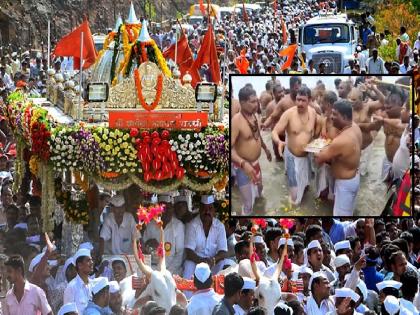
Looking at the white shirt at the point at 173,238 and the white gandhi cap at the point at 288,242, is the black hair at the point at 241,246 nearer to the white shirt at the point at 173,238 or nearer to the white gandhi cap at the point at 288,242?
the white gandhi cap at the point at 288,242

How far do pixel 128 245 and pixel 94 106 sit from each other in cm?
189

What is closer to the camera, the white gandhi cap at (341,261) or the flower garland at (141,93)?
the white gandhi cap at (341,261)

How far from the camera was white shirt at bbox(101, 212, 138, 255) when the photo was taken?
1900 centimetres

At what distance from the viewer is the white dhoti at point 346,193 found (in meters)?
16.9

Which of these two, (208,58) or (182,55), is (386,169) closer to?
(208,58)

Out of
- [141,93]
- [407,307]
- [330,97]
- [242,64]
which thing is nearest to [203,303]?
[407,307]

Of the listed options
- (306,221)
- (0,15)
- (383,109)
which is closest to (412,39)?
(0,15)

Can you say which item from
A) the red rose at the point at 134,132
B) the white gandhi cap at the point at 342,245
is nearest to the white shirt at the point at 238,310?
the white gandhi cap at the point at 342,245

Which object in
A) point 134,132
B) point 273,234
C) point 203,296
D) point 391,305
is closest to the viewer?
point 391,305

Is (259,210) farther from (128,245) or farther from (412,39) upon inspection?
(412,39)

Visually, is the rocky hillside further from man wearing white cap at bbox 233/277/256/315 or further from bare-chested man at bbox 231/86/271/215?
man wearing white cap at bbox 233/277/256/315

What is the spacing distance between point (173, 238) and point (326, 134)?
2710mm

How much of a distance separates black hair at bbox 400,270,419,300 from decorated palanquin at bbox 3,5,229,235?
3.86 metres

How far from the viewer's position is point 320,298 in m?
15.6
